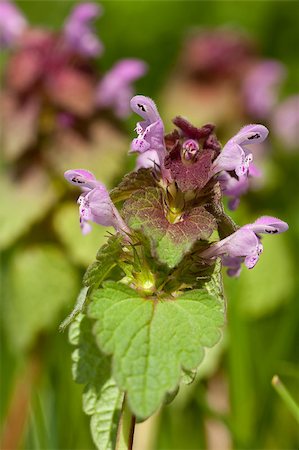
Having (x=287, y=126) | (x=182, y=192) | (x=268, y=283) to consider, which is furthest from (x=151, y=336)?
(x=287, y=126)

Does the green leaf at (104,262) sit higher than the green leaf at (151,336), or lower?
higher

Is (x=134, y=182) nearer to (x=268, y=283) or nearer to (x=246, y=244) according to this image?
(x=246, y=244)

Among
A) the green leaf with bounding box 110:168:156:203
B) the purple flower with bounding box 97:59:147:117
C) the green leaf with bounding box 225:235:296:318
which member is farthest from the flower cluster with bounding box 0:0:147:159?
the green leaf with bounding box 110:168:156:203

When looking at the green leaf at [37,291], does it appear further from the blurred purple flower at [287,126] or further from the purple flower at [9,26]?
the blurred purple flower at [287,126]

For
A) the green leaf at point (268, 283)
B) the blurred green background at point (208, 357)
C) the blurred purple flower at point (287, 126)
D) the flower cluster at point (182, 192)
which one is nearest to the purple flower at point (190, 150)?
the flower cluster at point (182, 192)

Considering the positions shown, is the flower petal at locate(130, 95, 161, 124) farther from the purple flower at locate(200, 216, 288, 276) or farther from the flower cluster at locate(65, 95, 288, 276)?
the purple flower at locate(200, 216, 288, 276)

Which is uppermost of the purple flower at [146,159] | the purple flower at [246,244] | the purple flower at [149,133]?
the purple flower at [149,133]

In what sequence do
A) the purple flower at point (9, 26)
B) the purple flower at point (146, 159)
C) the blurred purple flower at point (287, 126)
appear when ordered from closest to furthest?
the purple flower at point (146, 159) < the purple flower at point (9, 26) < the blurred purple flower at point (287, 126)

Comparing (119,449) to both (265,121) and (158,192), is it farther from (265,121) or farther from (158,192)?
(265,121)
